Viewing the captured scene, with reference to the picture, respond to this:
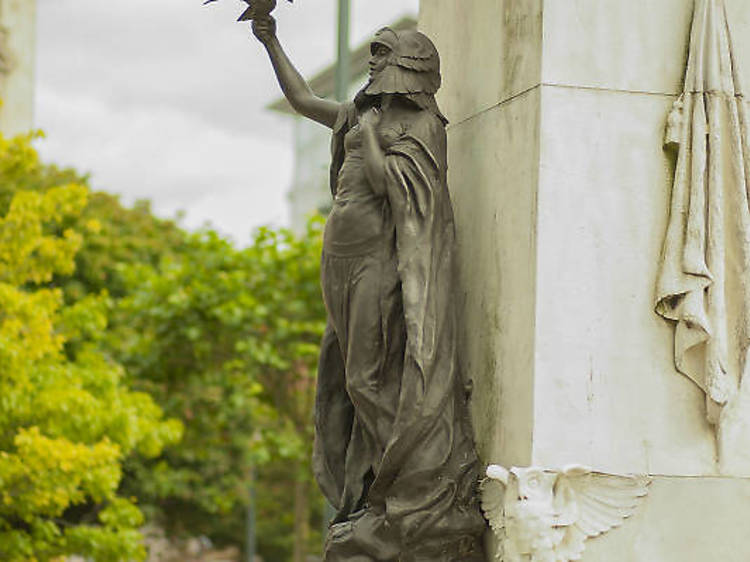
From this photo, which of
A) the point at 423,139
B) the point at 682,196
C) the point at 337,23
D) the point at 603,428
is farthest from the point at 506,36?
the point at 337,23

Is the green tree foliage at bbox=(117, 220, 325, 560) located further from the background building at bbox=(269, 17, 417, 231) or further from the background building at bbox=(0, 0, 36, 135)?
the background building at bbox=(269, 17, 417, 231)

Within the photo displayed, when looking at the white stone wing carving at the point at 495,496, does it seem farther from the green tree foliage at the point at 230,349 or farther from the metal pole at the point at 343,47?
the green tree foliage at the point at 230,349

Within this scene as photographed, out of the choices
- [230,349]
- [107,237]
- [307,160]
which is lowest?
[230,349]

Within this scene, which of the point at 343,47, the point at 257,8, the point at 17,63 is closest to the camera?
the point at 257,8

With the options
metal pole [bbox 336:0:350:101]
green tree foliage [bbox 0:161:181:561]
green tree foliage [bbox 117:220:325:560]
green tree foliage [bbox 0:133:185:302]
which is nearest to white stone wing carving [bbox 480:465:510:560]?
metal pole [bbox 336:0:350:101]

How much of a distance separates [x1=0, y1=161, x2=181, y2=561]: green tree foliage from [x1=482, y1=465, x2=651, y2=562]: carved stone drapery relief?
35.4ft

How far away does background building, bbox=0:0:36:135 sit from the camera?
39.8 meters

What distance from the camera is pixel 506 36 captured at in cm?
794

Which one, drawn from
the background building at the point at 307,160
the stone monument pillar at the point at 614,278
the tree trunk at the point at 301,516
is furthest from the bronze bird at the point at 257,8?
the background building at the point at 307,160

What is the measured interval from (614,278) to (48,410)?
12.0m

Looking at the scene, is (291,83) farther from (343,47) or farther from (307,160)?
(307,160)

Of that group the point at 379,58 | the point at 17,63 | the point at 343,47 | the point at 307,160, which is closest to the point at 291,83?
the point at 379,58

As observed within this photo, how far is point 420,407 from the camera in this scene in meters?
7.52

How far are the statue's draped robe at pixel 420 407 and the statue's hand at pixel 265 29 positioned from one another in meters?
1.26
